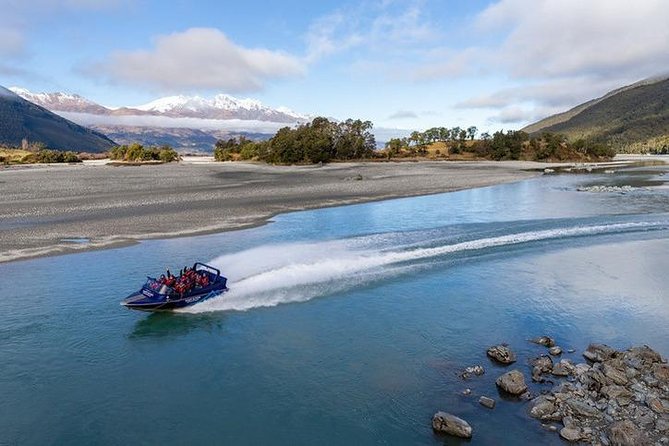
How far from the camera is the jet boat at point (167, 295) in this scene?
98.0ft

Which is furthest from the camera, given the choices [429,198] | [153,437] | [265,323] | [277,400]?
[429,198]

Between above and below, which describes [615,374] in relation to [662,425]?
above

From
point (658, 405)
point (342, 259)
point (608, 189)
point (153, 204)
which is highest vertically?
point (153, 204)

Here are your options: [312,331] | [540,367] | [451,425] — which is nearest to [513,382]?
[540,367]

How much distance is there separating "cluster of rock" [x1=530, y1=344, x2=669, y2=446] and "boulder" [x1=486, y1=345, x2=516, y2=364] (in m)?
1.11

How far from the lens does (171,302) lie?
30.5 m

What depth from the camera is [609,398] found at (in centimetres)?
1983

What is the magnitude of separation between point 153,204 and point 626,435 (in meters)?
67.2

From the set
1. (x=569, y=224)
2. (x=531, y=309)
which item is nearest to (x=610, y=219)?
(x=569, y=224)

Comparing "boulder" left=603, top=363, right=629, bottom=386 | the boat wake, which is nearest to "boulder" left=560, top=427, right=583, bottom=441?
"boulder" left=603, top=363, right=629, bottom=386

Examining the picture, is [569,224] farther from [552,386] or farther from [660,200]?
[552,386]

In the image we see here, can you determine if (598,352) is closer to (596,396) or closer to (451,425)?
(596,396)

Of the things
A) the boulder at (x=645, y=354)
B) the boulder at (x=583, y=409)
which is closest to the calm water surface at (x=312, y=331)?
the boulder at (x=583, y=409)

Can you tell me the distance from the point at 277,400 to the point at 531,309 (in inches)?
715
